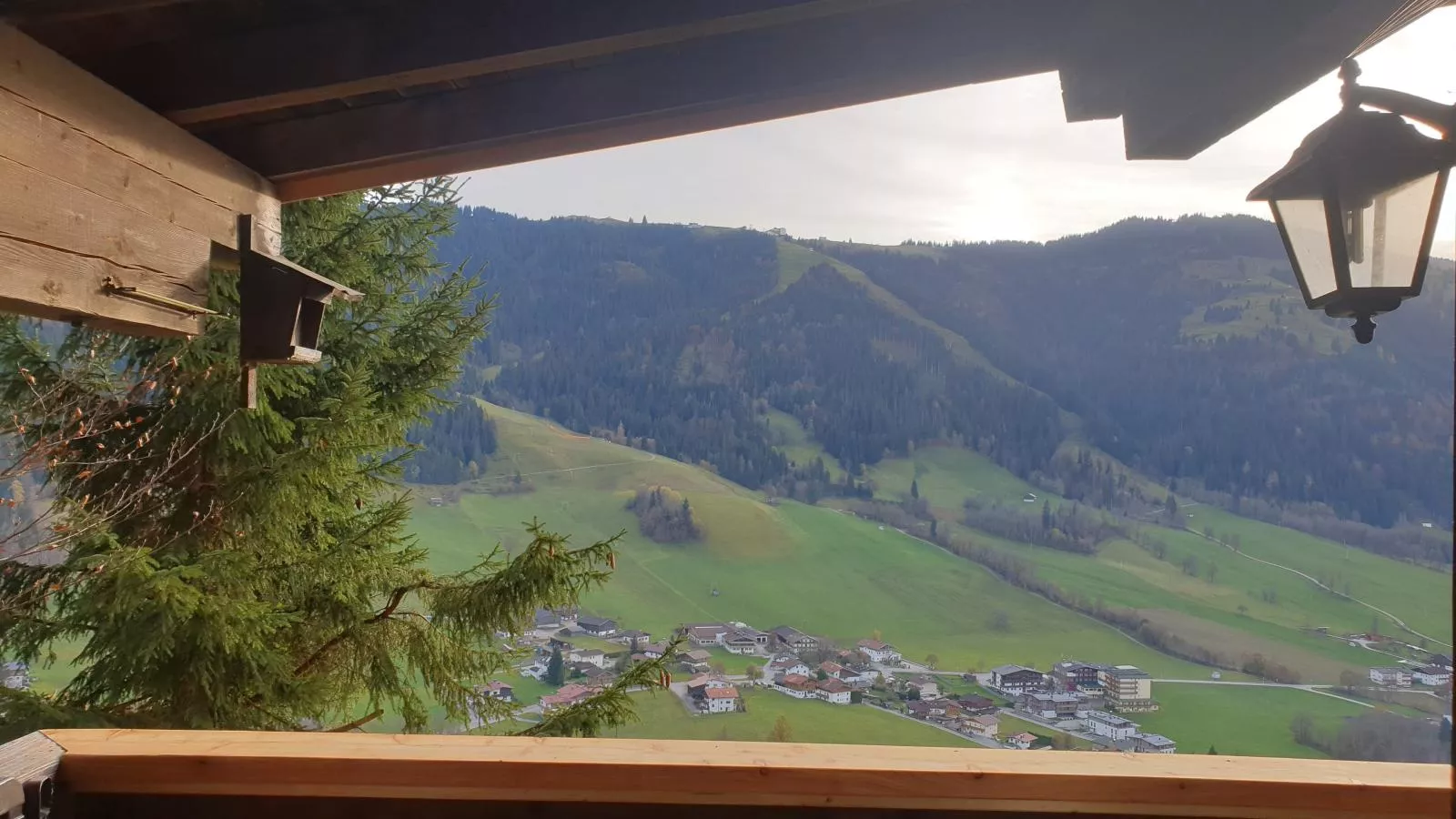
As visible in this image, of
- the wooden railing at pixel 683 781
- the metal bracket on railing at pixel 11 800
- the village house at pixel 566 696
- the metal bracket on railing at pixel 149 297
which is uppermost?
the metal bracket on railing at pixel 149 297

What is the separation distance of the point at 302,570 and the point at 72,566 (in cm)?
94

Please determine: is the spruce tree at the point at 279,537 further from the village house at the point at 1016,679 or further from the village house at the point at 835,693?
the village house at the point at 1016,679

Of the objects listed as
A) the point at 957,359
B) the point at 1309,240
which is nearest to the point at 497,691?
the point at 1309,240

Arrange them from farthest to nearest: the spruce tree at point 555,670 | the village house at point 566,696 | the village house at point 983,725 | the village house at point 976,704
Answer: the village house at point 976,704
the village house at point 983,725
the spruce tree at point 555,670
the village house at point 566,696

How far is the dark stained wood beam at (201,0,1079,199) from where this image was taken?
141 cm

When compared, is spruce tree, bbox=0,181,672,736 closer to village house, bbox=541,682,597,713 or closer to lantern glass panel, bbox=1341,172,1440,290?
village house, bbox=541,682,597,713

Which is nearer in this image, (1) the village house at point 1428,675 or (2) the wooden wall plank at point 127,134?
(2) the wooden wall plank at point 127,134

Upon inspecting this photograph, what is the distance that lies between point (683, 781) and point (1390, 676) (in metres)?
11.1

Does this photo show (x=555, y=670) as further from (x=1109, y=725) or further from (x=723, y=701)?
(x=1109, y=725)

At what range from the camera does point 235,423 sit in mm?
3939

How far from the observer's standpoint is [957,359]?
1894cm

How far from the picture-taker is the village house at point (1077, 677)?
10234 mm

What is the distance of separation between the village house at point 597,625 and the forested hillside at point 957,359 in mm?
3429

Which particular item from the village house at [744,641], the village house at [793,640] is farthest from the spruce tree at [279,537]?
the village house at [793,640]
